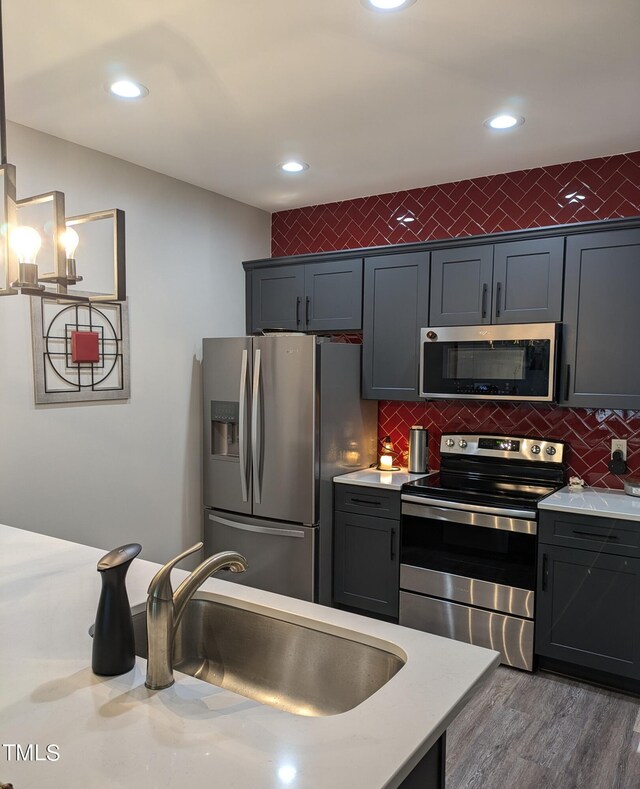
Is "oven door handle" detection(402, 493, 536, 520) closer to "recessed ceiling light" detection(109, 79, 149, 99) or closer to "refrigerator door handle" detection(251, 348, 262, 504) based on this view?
"refrigerator door handle" detection(251, 348, 262, 504)

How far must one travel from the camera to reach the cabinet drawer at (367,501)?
334 cm

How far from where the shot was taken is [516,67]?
7.35 feet

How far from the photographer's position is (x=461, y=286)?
3375 millimetres

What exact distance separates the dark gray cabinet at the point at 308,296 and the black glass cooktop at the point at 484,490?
1.09 meters

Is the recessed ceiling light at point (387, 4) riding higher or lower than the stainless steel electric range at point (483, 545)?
higher

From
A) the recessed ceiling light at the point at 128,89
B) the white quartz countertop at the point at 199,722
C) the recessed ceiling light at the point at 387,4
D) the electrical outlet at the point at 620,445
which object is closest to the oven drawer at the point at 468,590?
the electrical outlet at the point at 620,445

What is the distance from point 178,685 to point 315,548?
87.8 inches

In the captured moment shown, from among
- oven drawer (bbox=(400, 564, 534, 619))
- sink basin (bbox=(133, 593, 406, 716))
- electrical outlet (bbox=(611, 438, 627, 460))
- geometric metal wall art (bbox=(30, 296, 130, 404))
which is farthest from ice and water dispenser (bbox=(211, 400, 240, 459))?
electrical outlet (bbox=(611, 438, 627, 460))

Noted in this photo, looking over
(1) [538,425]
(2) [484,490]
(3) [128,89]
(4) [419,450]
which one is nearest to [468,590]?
(2) [484,490]

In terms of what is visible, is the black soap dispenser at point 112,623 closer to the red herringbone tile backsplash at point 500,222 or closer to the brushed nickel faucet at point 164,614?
the brushed nickel faucet at point 164,614

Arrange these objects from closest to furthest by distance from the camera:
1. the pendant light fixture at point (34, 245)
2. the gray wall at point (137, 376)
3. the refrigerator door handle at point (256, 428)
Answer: the pendant light fixture at point (34, 245) → the gray wall at point (137, 376) → the refrigerator door handle at point (256, 428)

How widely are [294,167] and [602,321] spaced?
1.84 m

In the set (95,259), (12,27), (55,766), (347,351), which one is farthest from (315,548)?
(12,27)

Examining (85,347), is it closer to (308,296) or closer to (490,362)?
(308,296)
